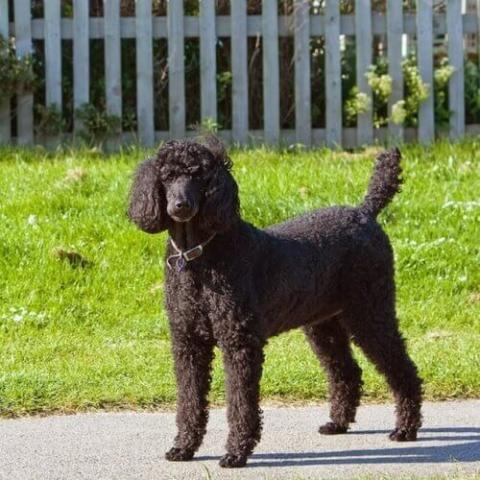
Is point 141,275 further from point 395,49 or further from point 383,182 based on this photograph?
point 395,49

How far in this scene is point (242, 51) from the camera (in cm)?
1102

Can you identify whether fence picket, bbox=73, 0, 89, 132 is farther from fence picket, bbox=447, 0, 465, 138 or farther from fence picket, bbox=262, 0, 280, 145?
fence picket, bbox=447, 0, 465, 138

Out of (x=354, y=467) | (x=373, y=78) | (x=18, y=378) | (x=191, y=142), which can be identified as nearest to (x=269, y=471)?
(x=354, y=467)

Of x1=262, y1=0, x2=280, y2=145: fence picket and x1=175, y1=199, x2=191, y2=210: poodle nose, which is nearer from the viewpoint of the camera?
x1=175, y1=199, x2=191, y2=210: poodle nose

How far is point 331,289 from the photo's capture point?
5.85 m

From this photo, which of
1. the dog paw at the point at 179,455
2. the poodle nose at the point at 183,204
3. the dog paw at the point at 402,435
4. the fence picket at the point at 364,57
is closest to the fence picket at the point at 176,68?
the fence picket at the point at 364,57

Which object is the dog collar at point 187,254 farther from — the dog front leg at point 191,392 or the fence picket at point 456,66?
the fence picket at point 456,66

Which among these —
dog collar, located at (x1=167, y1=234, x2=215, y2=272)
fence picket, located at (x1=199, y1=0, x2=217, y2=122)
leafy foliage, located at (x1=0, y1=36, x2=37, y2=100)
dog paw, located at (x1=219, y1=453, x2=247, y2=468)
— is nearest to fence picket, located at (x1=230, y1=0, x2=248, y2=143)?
fence picket, located at (x1=199, y1=0, x2=217, y2=122)

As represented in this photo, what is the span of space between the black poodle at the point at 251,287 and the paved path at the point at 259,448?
5.0 inches

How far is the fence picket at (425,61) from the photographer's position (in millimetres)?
10992

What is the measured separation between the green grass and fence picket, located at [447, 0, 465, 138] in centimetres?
55

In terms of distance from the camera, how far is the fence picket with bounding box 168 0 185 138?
11062mm

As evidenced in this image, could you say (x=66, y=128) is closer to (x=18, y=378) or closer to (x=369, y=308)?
(x=18, y=378)

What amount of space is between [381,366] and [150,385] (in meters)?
1.44
